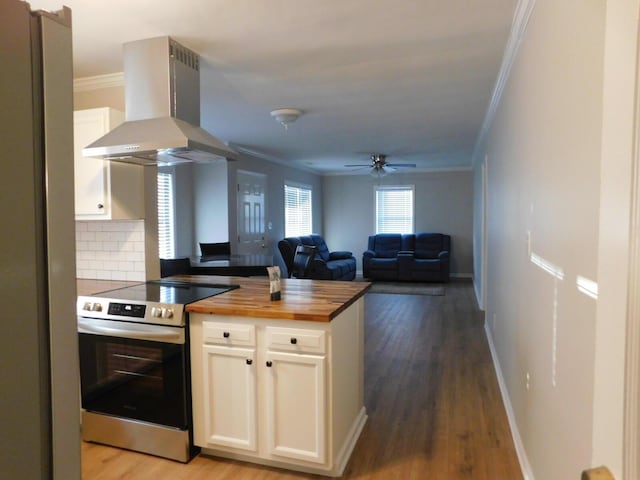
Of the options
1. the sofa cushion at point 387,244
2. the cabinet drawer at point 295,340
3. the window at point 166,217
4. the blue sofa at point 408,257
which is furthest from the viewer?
the sofa cushion at point 387,244

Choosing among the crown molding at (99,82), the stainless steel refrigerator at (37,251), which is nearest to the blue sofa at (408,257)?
the crown molding at (99,82)

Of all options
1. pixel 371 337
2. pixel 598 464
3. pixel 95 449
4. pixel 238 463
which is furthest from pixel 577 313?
pixel 371 337

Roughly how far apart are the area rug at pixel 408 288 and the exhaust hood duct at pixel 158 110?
5120mm

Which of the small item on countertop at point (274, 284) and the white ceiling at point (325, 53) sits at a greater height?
the white ceiling at point (325, 53)

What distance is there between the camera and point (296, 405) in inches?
88.0

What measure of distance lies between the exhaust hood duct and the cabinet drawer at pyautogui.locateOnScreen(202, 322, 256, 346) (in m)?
0.98

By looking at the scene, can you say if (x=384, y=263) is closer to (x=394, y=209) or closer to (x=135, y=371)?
(x=394, y=209)

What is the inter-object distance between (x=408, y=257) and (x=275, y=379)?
22.3 feet

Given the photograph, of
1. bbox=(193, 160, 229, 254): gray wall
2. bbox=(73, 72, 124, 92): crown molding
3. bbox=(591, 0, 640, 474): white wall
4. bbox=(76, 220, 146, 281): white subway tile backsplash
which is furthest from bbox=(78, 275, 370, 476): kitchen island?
bbox=(193, 160, 229, 254): gray wall

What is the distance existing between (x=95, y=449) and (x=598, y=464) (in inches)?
108

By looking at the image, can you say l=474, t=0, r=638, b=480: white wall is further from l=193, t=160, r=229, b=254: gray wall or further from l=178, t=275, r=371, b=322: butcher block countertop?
l=193, t=160, r=229, b=254: gray wall

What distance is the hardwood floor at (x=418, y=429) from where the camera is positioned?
7.63ft

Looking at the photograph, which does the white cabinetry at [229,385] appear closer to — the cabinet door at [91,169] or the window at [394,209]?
the cabinet door at [91,169]

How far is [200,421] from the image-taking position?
7.93 feet
